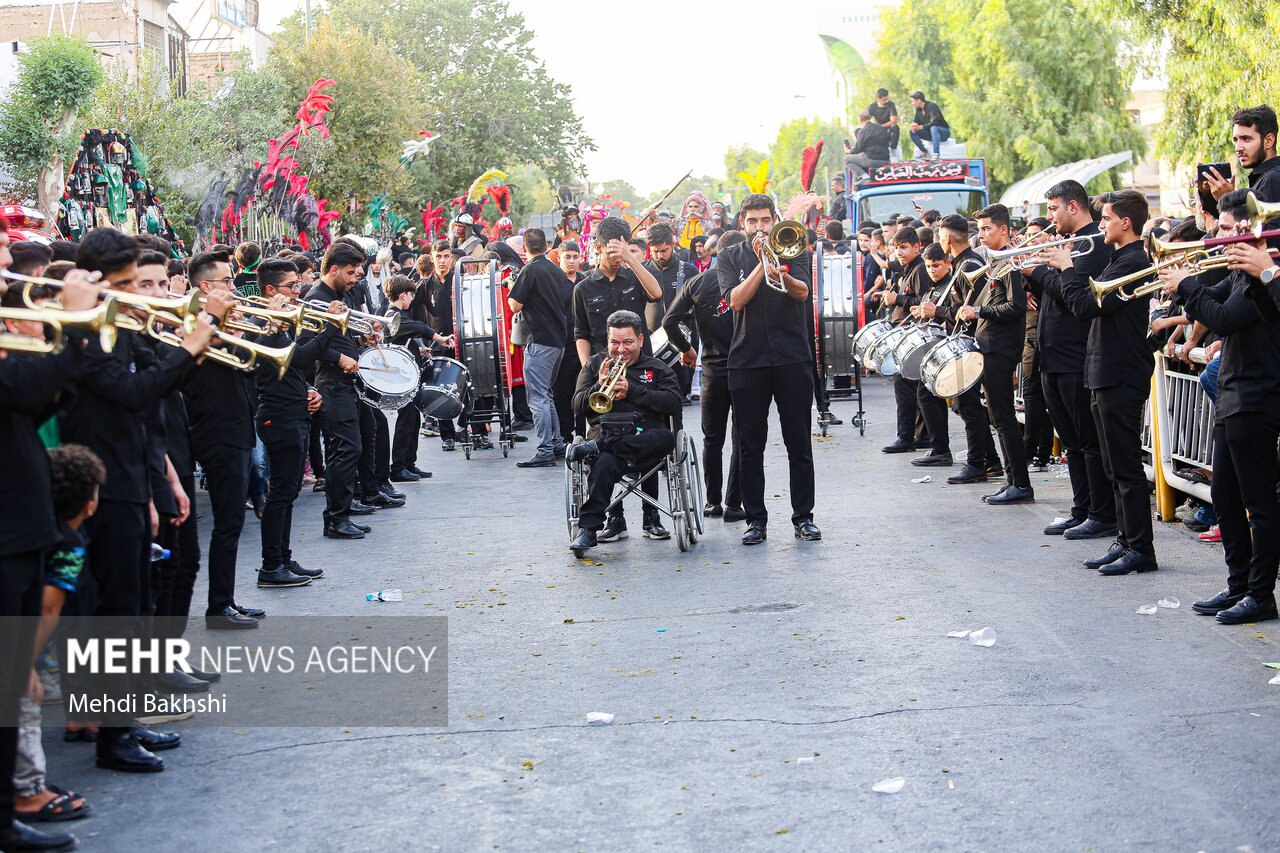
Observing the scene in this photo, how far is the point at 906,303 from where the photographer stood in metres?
13.8

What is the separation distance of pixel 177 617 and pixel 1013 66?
39.8m

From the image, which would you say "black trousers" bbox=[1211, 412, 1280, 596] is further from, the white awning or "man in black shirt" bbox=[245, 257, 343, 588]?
the white awning

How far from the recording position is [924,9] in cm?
5178

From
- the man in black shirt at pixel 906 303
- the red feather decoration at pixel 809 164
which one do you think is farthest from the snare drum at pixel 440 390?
the red feather decoration at pixel 809 164

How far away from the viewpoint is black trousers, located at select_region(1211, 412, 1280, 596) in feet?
22.7

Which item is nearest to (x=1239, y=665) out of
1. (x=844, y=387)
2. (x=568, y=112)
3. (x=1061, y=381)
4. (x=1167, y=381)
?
(x=1061, y=381)

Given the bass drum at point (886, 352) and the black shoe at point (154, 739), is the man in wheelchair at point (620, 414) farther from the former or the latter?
the bass drum at point (886, 352)

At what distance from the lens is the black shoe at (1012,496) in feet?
35.4

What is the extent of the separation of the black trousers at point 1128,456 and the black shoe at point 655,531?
291 centimetres

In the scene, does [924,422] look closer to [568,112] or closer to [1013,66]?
[1013,66]

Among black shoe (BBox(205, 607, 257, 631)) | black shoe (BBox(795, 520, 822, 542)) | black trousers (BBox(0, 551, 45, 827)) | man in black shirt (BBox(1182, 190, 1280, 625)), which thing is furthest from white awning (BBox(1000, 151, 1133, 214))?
black trousers (BBox(0, 551, 45, 827))

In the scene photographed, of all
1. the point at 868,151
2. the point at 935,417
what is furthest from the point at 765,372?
the point at 868,151

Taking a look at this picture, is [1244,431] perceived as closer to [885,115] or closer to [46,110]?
[885,115]

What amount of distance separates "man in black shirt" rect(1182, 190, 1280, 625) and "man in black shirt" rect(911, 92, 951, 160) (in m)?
22.0
